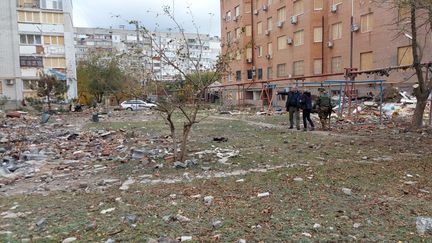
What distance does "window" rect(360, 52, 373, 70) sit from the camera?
100 ft

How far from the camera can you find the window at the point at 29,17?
4666 centimetres

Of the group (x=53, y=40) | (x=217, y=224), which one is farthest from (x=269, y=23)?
(x=217, y=224)

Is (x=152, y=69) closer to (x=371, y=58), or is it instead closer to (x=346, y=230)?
(x=346, y=230)

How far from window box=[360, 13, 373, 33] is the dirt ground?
2206cm

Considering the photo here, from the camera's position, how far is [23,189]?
275 inches

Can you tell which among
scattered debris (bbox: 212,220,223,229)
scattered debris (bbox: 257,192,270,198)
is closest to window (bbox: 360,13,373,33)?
scattered debris (bbox: 257,192,270,198)

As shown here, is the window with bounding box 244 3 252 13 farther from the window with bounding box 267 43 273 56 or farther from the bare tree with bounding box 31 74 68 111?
the bare tree with bounding box 31 74 68 111

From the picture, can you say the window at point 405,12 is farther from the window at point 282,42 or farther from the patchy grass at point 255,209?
the window at point 282,42

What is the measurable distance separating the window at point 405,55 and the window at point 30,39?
42058 millimetres

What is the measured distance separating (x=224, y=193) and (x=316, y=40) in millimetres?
33351

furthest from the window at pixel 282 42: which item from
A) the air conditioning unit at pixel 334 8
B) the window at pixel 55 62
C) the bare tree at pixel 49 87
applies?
the window at pixel 55 62

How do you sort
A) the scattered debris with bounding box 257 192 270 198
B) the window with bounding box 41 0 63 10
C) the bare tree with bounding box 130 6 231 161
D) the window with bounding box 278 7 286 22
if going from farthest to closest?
the window with bounding box 41 0 63 10 < the window with bounding box 278 7 286 22 < the bare tree with bounding box 130 6 231 161 < the scattered debris with bounding box 257 192 270 198

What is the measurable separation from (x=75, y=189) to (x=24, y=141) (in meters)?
8.05

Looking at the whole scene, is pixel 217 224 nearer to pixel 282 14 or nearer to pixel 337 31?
pixel 337 31
